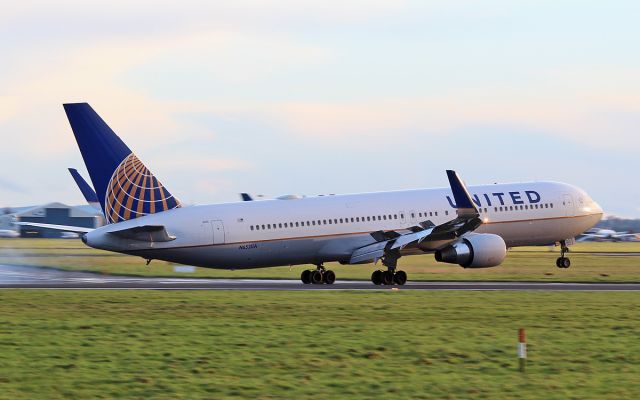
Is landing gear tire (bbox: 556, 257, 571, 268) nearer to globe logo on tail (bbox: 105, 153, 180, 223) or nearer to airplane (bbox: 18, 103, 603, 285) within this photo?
airplane (bbox: 18, 103, 603, 285)

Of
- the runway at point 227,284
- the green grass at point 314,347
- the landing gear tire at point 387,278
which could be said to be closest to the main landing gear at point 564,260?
the runway at point 227,284

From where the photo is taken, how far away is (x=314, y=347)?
24641 millimetres

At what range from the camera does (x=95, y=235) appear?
44.1m

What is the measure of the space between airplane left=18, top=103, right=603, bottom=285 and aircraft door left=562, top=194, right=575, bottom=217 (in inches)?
24.4

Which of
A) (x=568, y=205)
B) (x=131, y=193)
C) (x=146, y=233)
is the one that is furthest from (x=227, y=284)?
(x=568, y=205)

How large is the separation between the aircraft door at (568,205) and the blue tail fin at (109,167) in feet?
70.8

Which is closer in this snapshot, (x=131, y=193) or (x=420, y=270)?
(x=131, y=193)

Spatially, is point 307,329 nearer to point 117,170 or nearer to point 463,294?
point 463,294

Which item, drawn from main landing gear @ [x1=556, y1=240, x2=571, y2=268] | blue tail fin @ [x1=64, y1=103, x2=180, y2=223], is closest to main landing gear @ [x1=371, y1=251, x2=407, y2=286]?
blue tail fin @ [x1=64, y1=103, x2=180, y2=223]

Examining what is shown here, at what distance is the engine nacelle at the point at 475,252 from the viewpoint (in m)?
46.6

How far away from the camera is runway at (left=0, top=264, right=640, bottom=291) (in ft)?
148

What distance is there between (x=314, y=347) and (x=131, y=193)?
21642mm

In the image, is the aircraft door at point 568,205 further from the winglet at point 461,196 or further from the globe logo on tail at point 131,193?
the globe logo on tail at point 131,193

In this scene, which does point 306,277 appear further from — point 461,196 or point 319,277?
point 461,196
